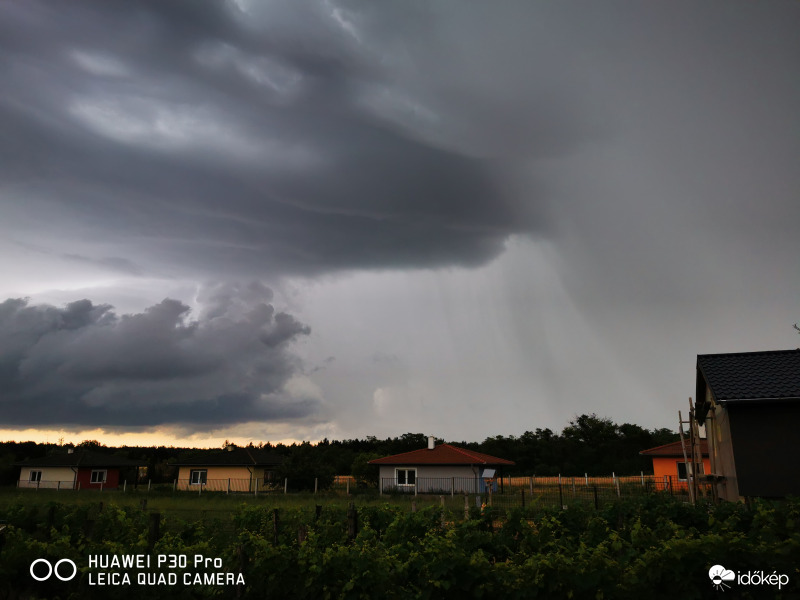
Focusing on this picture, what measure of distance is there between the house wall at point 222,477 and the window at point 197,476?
0.19 meters

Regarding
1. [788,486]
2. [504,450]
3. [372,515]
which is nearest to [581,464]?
[504,450]

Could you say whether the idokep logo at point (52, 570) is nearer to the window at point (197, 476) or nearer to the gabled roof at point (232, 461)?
the gabled roof at point (232, 461)

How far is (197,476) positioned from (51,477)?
640 inches

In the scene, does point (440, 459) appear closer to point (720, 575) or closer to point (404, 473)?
point (404, 473)

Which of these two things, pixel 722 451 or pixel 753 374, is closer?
pixel 753 374

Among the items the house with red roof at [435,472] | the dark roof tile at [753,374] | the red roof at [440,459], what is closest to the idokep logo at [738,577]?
the dark roof tile at [753,374]

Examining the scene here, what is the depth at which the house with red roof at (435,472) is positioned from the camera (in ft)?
140

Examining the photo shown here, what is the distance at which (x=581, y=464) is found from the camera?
Result: 2783 inches

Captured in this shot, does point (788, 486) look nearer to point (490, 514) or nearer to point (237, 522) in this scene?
point (490, 514)

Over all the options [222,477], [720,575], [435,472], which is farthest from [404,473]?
[720,575]

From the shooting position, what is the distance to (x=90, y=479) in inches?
2169

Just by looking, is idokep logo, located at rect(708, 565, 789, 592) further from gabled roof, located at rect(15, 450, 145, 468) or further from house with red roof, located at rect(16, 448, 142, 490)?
gabled roof, located at rect(15, 450, 145, 468)

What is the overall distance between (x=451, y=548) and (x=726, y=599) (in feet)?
11.6

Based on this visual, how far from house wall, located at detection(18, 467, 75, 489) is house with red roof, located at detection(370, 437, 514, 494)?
1187 inches
